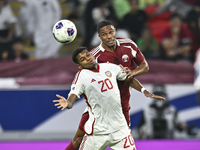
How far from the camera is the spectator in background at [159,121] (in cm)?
848

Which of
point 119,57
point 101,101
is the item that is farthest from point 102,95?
point 119,57

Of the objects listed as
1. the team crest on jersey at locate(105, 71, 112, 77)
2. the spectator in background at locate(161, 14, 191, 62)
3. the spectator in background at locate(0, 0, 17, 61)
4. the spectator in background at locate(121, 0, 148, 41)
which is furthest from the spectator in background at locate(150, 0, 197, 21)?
the team crest on jersey at locate(105, 71, 112, 77)

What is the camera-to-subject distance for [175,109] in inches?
336

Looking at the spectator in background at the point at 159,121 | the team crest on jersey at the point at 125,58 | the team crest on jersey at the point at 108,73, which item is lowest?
the spectator in background at the point at 159,121

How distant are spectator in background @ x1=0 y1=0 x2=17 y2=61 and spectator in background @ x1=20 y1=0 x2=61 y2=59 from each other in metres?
0.42

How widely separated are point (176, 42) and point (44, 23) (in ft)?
9.85

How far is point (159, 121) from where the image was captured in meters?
8.49

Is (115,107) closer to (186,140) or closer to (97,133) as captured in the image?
(97,133)

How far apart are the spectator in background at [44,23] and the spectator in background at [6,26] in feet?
1.38

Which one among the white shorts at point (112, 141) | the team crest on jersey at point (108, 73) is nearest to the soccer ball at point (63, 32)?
the team crest on jersey at point (108, 73)

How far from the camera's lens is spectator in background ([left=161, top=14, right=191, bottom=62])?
938cm

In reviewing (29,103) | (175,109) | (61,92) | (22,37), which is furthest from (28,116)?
(175,109)

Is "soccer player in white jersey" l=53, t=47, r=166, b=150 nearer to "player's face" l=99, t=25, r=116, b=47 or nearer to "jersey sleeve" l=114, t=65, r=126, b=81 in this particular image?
"jersey sleeve" l=114, t=65, r=126, b=81

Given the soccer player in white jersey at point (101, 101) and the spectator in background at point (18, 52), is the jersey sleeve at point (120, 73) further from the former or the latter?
the spectator in background at point (18, 52)
